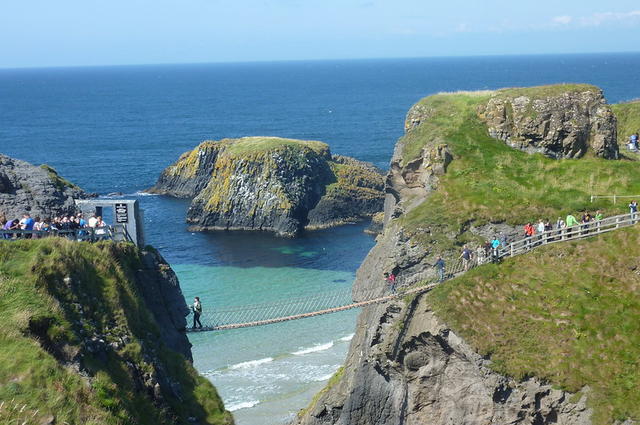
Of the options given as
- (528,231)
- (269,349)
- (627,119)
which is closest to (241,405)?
(269,349)

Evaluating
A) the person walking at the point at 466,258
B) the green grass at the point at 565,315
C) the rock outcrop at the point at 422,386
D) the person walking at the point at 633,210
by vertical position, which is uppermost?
the person walking at the point at 633,210

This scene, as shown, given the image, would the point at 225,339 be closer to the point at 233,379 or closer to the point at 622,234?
the point at 233,379

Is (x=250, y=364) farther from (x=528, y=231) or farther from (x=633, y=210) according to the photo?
(x=633, y=210)

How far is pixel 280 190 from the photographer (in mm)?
76438

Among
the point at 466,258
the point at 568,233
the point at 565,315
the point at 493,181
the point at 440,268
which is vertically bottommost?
the point at 565,315

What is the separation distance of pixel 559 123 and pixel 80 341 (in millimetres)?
29687

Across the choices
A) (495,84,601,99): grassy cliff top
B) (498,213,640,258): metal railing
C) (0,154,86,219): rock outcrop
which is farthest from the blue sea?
(495,84,601,99): grassy cliff top

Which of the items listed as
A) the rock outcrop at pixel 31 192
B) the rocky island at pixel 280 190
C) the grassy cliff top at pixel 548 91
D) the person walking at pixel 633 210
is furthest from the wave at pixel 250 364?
the rocky island at pixel 280 190

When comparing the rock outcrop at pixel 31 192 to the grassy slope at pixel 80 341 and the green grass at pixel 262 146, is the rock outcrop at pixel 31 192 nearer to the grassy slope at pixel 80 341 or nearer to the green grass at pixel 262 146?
the grassy slope at pixel 80 341

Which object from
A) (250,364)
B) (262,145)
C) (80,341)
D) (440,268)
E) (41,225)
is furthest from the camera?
(262,145)

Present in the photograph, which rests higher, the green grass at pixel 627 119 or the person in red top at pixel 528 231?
the green grass at pixel 627 119

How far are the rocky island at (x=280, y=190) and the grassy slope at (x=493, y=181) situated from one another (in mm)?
32021

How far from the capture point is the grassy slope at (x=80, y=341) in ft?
62.5

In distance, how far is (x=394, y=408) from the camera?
33375mm
